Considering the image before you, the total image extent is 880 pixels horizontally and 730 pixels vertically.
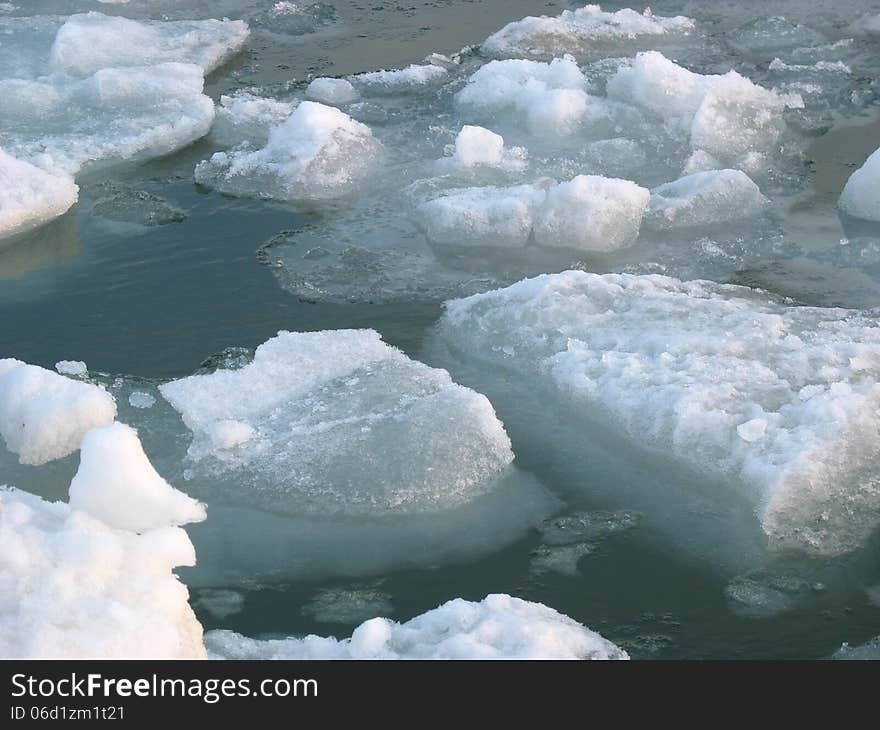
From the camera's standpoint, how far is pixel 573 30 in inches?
390

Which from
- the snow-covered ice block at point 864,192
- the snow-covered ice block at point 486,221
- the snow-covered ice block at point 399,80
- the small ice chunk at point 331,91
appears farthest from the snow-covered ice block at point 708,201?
the small ice chunk at point 331,91

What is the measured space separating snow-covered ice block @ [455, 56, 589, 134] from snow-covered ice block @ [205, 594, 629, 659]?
4.58 meters

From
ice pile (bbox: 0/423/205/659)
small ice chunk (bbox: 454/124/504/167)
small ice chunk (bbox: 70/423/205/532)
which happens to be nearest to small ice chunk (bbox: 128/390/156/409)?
small ice chunk (bbox: 70/423/205/532)

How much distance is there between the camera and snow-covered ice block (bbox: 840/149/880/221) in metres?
Answer: 7.12

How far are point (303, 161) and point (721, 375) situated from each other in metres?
3.26

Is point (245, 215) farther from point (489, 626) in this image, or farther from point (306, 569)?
point (489, 626)

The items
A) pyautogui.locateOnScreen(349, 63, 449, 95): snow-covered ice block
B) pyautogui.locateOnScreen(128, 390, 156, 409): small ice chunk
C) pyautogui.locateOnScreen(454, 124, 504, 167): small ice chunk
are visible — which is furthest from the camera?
pyautogui.locateOnScreen(349, 63, 449, 95): snow-covered ice block

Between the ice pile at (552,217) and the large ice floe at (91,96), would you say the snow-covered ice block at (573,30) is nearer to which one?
the large ice floe at (91,96)

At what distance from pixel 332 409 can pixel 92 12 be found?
6010 mm

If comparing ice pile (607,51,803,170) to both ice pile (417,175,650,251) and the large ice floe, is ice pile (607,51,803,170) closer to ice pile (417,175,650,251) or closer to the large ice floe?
ice pile (417,175,650,251)

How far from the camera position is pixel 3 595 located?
359 centimetres


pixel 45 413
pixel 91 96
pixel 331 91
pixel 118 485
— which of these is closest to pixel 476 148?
pixel 331 91

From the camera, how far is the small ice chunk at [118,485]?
4309mm

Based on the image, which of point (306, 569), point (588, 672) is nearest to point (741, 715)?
point (588, 672)
